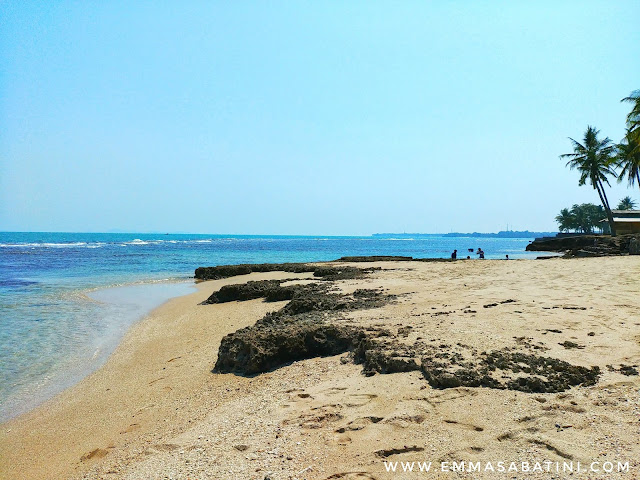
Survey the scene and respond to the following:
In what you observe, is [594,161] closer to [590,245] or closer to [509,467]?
[590,245]

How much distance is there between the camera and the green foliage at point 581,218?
3757 inches

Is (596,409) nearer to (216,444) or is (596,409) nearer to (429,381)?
(429,381)

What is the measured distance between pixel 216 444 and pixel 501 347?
354 cm

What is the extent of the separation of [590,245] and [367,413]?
45716 mm

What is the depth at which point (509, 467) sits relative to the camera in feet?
9.89

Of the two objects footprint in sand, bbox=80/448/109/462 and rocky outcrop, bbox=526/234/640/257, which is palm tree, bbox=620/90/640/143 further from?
footprint in sand, bbox=80/448/109/462

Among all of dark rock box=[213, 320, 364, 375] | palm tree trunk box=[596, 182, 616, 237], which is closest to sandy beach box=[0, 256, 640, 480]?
dark rock box=[213, 320, 364, 375]

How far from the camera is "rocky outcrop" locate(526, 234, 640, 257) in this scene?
2573 centimetres

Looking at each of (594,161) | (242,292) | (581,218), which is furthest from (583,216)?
(242,292)

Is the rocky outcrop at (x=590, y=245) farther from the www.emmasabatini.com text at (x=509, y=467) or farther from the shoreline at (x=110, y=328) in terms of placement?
the www.emmasabatini.com text at (x=509, y=467)

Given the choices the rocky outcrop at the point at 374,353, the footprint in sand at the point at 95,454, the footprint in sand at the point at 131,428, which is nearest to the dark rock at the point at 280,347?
the rocky outcrop at the point at 374,353

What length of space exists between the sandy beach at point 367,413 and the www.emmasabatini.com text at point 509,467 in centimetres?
1

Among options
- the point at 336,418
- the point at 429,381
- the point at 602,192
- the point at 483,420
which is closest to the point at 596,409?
the point at 483,420

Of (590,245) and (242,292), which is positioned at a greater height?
(590,245)
